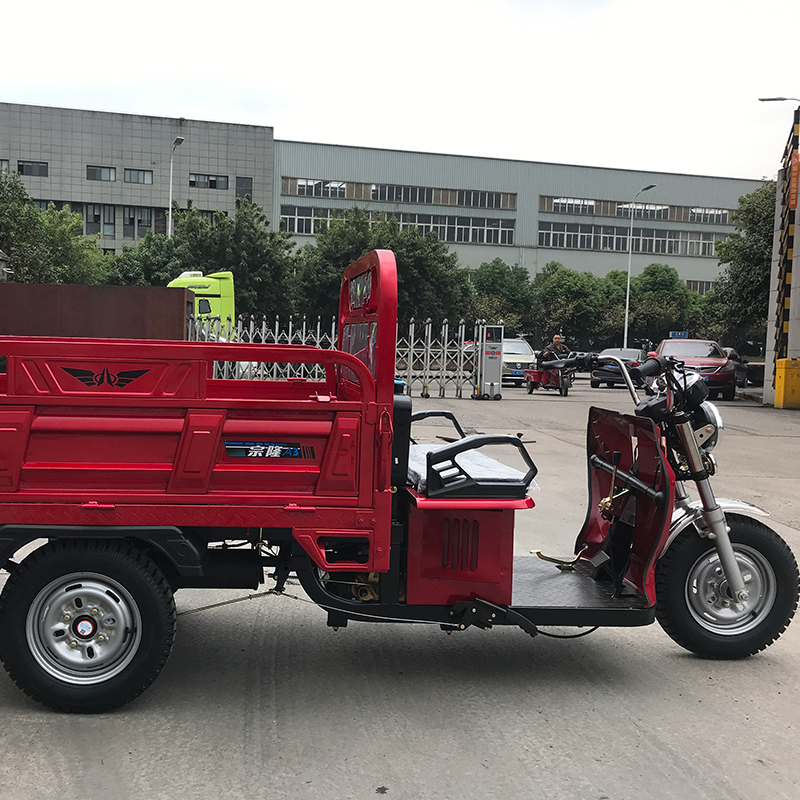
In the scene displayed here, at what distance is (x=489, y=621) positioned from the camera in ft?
13.3

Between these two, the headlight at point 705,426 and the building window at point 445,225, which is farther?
the building window at point 445,225

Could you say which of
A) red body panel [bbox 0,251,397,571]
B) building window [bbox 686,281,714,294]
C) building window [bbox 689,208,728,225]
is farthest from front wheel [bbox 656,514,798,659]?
building window [bbox 689,208,728,225]

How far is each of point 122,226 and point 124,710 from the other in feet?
245

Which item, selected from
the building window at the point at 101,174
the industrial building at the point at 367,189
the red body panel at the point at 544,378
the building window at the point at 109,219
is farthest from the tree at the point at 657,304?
the building window at the point at 101,174

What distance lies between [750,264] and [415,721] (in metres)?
32.3

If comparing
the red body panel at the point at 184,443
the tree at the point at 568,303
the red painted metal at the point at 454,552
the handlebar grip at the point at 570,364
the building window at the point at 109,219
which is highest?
the building window at the point at 109,219

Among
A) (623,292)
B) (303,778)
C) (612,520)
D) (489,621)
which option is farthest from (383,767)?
(623,292)

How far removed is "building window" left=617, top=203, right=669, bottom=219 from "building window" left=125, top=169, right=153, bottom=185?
42.1 metres

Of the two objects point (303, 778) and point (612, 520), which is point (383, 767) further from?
point (612, 520)

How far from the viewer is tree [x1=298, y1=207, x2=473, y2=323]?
43.0m

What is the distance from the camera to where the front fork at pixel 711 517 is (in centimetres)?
434

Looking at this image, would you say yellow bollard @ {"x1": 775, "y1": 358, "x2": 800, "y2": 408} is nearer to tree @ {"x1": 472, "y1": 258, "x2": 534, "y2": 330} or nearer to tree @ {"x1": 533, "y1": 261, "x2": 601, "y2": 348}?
tree @ {"x1": 472, "y1": 258, "x2": 534, "y2": 330}

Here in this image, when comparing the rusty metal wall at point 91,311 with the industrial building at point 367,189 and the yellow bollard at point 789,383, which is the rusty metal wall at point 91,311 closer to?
the yellow bollard at point 789,383

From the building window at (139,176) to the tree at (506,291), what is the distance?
92.3 feet
